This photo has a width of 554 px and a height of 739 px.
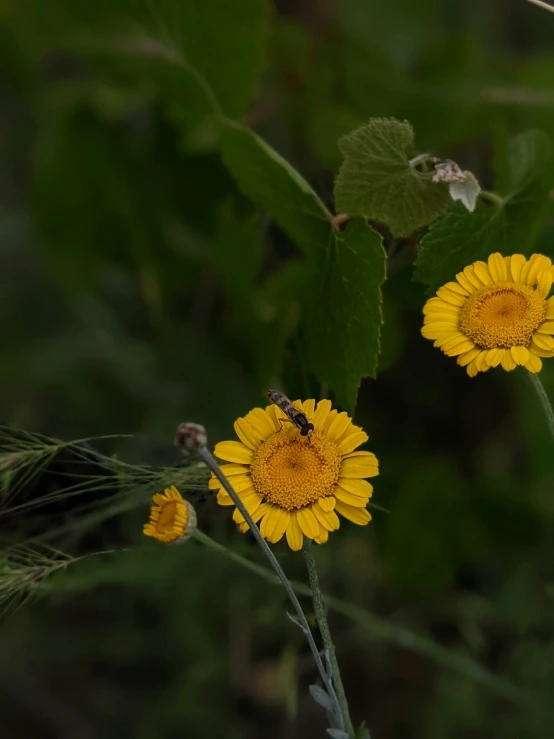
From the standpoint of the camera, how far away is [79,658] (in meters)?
1.93

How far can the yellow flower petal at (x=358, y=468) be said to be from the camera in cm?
78

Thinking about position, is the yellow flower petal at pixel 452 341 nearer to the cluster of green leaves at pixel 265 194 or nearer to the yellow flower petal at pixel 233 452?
the cluster of green leaves at pixel 265 194

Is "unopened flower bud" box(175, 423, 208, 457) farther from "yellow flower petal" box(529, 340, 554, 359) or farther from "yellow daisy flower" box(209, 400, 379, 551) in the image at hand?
"yellow flower petal" box(529, 340, 554, 359)

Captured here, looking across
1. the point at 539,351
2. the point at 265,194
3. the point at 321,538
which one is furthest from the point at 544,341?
the point at 265,194

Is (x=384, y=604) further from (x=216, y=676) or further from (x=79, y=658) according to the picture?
(x=79, y=658)

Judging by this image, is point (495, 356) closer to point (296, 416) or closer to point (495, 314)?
point (495, 314)

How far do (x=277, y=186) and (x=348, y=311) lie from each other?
0.20 metres

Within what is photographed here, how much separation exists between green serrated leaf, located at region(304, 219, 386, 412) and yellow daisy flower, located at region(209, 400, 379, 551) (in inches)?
3.2

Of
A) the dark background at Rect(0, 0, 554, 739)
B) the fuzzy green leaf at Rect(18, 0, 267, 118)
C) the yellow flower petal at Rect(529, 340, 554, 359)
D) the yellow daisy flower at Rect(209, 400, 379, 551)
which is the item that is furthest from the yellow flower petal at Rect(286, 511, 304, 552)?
the fuzzy green leaf at Rect(18, 0, 267, 118)

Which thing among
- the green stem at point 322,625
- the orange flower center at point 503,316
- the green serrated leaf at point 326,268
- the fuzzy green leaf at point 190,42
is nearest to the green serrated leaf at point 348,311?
the green serrated leaf at point 326,268

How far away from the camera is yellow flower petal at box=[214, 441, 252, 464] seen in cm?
81

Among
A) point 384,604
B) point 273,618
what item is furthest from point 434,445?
point 273,618

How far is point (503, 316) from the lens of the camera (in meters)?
0.81

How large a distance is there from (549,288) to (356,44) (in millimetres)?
1419
